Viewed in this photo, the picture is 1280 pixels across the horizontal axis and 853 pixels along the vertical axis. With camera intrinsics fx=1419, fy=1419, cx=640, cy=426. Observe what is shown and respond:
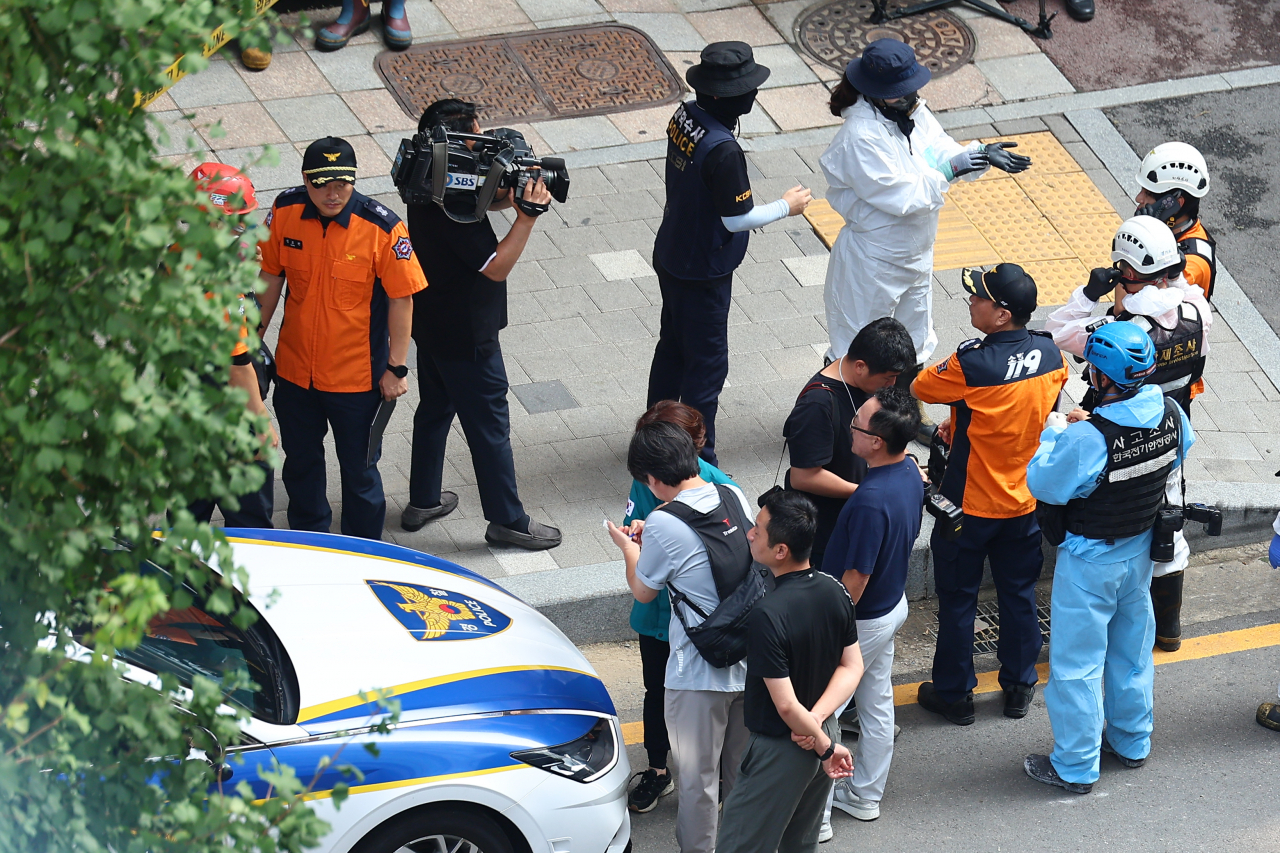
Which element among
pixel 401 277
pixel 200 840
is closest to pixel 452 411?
pixel 401 277

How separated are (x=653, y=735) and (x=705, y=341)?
2.30 meters

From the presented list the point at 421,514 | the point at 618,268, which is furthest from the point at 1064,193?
the point at 421,514

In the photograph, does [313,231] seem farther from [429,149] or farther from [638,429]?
[638,429]

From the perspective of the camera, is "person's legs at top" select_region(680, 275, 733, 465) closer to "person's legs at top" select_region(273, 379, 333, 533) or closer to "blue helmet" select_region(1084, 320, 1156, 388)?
"person's legs at top" select_region(273, 379, 333, 533)

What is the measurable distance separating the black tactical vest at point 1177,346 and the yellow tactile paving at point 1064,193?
3.66 metres

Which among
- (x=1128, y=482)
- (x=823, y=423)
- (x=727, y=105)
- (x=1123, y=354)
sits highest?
(x=727, y=105)

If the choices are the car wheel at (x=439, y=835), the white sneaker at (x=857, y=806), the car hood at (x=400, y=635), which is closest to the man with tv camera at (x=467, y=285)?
the car hood at (x=400, y=635)

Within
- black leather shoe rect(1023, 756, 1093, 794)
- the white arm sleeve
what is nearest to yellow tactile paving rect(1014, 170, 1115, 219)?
the white arm sleeve

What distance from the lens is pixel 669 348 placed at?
7.38m

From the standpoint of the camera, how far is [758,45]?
1119 cm

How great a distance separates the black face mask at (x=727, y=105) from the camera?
269 inches

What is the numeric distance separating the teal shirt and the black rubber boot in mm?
2595

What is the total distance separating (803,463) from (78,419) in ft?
12.1

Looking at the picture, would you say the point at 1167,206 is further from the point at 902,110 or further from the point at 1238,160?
the point at 1238,160
